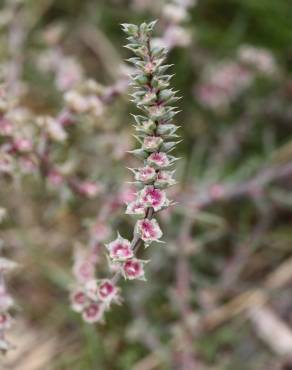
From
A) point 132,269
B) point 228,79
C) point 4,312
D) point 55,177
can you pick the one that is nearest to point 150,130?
A: point 132,269

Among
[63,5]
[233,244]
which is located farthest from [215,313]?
[63,5]

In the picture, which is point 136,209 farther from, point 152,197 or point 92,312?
point 92,312

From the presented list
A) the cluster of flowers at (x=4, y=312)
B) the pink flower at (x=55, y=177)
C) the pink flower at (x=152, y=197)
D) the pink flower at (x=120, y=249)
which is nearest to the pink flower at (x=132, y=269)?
the pink flower at (x=120, y=249)

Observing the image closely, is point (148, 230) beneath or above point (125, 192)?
beneath

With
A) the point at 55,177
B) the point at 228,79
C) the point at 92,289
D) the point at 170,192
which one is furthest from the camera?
the point at 228,79

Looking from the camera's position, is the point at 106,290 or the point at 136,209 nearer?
the point at 136,209

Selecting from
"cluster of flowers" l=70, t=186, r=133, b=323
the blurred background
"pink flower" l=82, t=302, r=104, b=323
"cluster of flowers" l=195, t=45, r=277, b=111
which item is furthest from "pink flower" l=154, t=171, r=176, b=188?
"cluster of flowers" l=195, t=45, r=277, b=111

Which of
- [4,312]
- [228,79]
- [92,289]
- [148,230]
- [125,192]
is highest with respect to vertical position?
[228,79]
